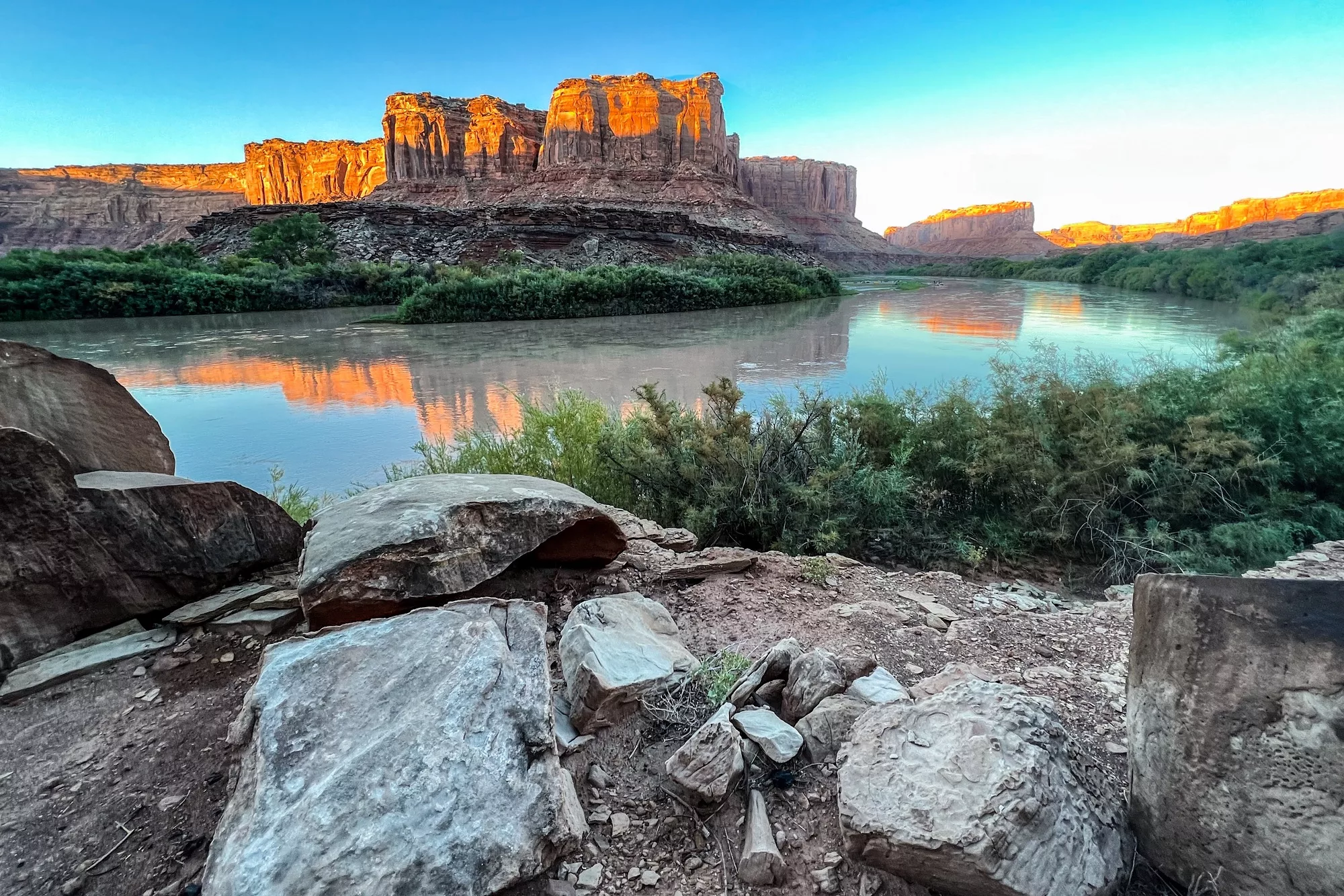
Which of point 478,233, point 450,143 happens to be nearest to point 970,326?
point 478,233

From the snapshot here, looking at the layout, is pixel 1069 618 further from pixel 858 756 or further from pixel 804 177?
pixel 804 177

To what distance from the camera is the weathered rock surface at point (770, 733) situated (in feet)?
5.92

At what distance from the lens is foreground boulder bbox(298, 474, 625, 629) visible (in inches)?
87.3

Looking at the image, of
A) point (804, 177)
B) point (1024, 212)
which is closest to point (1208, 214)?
point (1024, 212)

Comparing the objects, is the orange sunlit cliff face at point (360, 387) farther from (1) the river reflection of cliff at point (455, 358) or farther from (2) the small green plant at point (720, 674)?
(2) the small green plant at point (720, 674)

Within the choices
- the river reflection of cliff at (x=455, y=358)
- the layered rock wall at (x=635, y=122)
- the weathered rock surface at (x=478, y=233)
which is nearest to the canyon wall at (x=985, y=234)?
the layered rock wall at (x=635, y=122)

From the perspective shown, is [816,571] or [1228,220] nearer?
[816,571]

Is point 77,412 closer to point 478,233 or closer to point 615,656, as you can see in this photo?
point 615,656

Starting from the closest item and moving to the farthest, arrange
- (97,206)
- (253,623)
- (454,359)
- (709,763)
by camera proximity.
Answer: (709,763)
(253,623)
(454,359)
(97,206)

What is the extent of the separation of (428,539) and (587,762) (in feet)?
3.41

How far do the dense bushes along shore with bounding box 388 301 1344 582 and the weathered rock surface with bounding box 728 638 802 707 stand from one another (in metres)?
1.87

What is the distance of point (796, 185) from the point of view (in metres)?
103

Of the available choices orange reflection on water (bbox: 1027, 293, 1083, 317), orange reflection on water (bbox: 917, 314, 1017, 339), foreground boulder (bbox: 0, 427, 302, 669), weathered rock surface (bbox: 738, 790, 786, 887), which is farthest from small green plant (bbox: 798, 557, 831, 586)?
orange reflection on water (bbox: 1027, 293, 1083, 317)

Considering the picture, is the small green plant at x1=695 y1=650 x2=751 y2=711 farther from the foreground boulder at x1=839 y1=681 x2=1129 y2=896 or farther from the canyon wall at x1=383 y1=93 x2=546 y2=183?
the canyon wall at x1=383 y1=93 x2=546 y2=183
